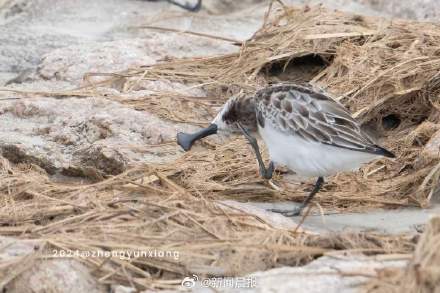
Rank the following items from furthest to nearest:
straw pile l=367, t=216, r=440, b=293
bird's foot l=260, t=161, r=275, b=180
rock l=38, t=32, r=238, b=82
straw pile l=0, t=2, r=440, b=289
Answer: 1. rock l=38, t=32, r=238, b=82
2. bird's foot l=260, t=161, r=275, b=180
3. straw pile l=0, t=2, r=440, b=289
4. straw pile l=367, t=216, r=440, b=293

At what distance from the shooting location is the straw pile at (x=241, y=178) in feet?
16.1

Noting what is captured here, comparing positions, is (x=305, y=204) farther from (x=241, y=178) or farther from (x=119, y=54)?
(x=119, y=54)

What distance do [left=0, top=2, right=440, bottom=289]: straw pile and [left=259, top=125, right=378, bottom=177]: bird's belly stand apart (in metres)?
0.41

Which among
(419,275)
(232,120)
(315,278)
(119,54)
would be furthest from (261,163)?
(119,54)

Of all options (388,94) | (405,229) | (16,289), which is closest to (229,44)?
(388,94)

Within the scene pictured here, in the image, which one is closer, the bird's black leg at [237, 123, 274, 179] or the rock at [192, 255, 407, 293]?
the rock at [192, 255, 407, 293]


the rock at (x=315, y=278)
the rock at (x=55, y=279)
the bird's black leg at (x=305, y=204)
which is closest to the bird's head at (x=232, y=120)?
the bird's black leg at (x=305, y=204)

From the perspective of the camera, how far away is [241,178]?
21.6 ft

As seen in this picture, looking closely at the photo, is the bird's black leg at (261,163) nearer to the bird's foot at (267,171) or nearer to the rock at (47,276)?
the bird's foot at (267,171)

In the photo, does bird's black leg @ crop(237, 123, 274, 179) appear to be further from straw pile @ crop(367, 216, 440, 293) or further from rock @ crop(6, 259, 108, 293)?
straw pile @ crop(367, 216, 440, 293)

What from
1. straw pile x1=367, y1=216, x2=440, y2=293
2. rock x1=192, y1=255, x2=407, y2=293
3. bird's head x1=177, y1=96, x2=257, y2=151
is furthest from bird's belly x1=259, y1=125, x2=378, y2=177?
straw pile x1=367, y1=216, x2=440, y2=293

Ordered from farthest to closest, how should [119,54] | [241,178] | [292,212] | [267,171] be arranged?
1. [119,54]
2. [241,178]
3. [267,171]
4. [292,212]

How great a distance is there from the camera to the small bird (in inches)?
223

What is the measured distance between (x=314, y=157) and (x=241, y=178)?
36.8 inches
